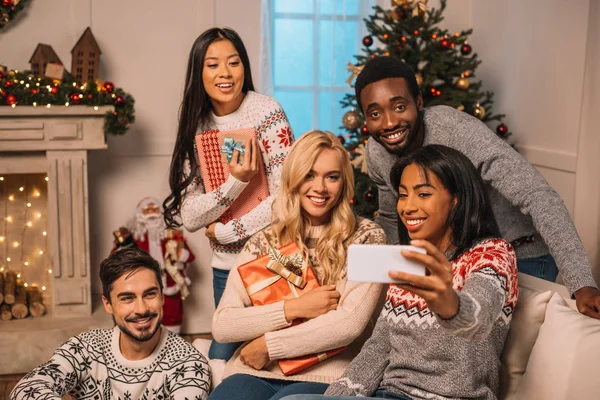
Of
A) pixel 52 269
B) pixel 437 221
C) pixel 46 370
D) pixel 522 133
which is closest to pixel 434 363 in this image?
pixel 437 221

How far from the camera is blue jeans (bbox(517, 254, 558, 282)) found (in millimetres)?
2334

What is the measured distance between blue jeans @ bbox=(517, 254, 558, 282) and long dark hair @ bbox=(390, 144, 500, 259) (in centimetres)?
52

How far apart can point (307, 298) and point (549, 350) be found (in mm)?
688

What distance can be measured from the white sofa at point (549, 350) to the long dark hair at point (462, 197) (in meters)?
0.28

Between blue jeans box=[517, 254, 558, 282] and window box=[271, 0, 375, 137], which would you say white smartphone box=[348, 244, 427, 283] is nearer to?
blue jeans box=[517, 254, 558, 282]

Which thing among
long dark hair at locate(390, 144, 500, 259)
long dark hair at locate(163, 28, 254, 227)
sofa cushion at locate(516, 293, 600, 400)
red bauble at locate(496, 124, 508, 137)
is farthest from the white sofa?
red bauble at locate(496, 124, 508, 137)

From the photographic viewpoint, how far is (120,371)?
2186 millimetres

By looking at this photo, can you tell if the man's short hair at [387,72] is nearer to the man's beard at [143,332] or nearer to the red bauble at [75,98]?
the man's beard at [143,332]

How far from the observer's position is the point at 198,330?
4.63 m

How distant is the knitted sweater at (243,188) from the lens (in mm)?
2434

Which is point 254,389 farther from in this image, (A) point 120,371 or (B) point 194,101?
(B) point 194,101

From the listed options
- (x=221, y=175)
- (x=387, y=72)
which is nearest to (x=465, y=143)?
(x=387, y=72)

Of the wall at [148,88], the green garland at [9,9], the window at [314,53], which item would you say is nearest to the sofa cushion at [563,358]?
the wall at [148,88]

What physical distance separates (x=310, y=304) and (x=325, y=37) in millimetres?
3009
